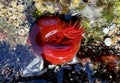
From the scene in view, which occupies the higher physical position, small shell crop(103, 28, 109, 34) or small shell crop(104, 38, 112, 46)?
small shell crop(103, 28, 109, 34)

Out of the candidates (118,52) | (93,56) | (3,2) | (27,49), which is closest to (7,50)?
(27,49)

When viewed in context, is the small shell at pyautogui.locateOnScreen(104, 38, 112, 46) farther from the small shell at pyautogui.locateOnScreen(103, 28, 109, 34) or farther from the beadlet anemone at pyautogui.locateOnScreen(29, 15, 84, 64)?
the beadlet anemone at pyautogui.locateOnScreen(29, 15, 84, 64)

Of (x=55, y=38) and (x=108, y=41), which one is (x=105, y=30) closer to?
(x=108, y=41)

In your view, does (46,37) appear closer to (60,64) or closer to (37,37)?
(37,37)

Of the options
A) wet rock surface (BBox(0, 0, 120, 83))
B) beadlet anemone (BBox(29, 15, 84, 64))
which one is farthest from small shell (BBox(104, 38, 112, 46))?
beadlet anemone (BBox(29, 15, 84, 64))

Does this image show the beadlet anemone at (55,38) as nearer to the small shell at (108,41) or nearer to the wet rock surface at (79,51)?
the wet rock surface at (79,51)

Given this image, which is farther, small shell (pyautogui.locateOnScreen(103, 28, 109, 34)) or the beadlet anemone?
small shell (pyautogui.locateOnScreen(103, 28, 109, 34))

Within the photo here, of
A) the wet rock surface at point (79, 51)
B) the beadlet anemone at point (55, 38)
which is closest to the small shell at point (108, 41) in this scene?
Result: the wet rock surface at point (79, 51)

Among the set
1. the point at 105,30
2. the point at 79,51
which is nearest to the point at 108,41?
the point at 105,30

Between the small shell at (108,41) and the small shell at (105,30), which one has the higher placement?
the small shell at (105,30)
